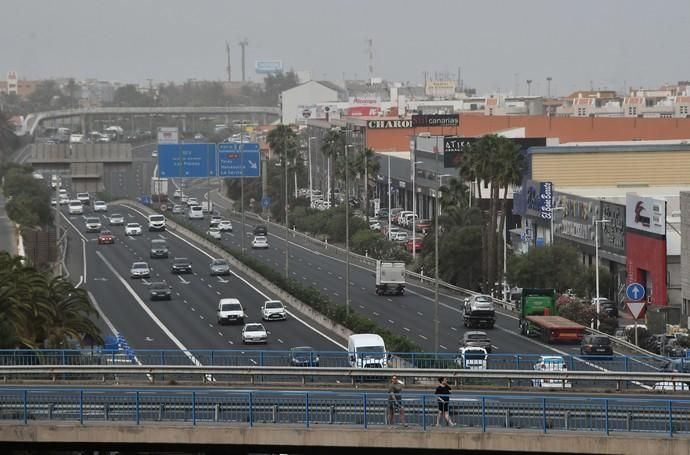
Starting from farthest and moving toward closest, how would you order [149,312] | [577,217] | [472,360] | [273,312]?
[577,217] → [149,312] → [273,312] → [472,360]

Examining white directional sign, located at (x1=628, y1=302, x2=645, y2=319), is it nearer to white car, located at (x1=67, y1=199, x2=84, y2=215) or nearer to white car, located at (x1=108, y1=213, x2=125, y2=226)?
white car, located at (x1=108, y1=213, x2=125, y2=226)

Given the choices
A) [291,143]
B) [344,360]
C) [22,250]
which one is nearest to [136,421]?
[344,360]

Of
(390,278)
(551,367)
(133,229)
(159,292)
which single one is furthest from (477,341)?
(133,229)

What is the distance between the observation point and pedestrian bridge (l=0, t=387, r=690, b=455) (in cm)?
3541

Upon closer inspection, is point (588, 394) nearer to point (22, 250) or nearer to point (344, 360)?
point (344, 360)

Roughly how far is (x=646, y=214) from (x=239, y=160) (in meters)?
44.5

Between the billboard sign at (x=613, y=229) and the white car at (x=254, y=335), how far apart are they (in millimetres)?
27030

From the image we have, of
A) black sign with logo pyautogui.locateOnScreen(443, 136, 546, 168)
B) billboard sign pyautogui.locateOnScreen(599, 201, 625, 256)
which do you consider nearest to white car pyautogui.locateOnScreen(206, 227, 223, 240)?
black sign with logo pyautogui.locateOnScreen(443, 136, 546, 168)

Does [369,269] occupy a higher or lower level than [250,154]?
lower

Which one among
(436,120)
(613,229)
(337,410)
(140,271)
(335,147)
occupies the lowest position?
(140,271)

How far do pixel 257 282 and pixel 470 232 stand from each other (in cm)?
1439

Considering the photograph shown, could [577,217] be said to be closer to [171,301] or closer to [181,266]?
[171,301]

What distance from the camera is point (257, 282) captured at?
108688 mm

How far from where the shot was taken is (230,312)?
8662cm
